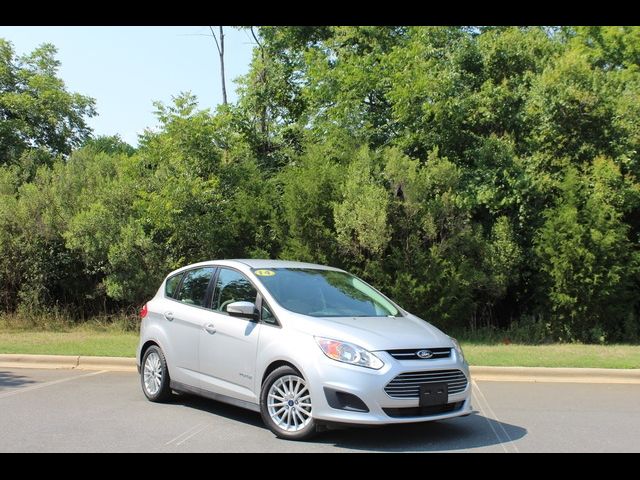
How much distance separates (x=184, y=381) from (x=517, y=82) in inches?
479

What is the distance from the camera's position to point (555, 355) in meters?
11.7

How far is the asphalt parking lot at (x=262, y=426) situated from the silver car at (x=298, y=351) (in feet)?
0.95

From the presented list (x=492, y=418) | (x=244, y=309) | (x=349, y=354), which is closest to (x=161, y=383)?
(x=244, y=309)

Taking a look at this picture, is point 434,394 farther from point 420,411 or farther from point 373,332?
point 373,332

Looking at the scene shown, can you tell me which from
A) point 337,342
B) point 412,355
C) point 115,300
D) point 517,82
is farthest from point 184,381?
point 517,82

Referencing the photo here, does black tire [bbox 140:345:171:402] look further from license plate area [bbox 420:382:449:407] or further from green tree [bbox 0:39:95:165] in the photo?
green tree [bbox 0:39:95:165]

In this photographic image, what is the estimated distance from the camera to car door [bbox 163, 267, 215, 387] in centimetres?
756

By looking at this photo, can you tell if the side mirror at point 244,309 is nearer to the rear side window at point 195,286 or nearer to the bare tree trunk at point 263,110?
the rear side window at point 195,286

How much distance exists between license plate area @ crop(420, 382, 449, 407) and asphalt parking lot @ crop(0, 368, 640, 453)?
15.4 inches

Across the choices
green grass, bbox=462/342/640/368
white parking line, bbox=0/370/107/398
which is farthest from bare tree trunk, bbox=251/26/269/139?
white parking line, bbox=0/370/107/398

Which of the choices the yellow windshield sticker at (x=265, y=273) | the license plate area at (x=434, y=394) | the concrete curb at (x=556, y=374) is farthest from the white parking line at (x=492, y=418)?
the yellow windshield sticker at (x=265, y=273)

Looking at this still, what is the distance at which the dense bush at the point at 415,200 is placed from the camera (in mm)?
13859

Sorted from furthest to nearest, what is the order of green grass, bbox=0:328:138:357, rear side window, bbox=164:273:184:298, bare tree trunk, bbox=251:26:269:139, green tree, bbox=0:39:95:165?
green tree, bbox=0:39:95:165
bare tree trunk, bbox=251:26:269:139
green grass, bbox=0:328:138:357
rear side window, bbox=164:273:184:298

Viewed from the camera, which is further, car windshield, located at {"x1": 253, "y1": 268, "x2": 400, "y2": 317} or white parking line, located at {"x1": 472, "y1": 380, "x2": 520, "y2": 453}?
car windshield, located at {"x1": 253, "y1": 268, "x2": 400, "y2": 317}
